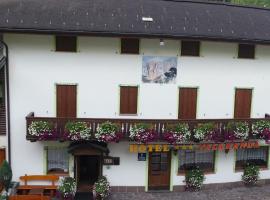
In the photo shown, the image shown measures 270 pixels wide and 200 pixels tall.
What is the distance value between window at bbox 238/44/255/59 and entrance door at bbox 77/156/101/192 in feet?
30.0

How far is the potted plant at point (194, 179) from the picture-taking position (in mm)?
19547

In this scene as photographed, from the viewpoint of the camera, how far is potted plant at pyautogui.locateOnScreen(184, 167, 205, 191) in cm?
1955

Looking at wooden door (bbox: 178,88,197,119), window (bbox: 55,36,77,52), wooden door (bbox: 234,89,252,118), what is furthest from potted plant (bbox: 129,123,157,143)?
wooden door (bbox: 234,89,252,118)

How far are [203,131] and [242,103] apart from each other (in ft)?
11.2

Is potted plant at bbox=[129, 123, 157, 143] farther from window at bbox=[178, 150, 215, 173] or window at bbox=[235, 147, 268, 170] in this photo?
window at bbox=[235, 147, 268, 170]

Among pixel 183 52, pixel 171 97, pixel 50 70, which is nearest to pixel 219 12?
pixel 183 52

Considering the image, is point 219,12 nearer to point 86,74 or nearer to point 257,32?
point 257,32

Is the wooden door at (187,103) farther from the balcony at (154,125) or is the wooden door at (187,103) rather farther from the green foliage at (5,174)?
the green foliage at (5,174)

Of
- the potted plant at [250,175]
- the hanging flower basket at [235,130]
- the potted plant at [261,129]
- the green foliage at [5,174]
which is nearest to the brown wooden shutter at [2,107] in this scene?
the green foliage at [5,174]

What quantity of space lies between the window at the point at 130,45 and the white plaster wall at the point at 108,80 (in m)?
0.22

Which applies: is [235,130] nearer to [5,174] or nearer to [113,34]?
[113,34]

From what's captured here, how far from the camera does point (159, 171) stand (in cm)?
1977

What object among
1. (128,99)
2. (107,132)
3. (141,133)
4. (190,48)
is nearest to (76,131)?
(107,132)

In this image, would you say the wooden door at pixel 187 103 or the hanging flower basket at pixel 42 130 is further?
the wooden door at pixel 187 103
